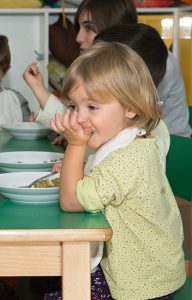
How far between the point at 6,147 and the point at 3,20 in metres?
2.67

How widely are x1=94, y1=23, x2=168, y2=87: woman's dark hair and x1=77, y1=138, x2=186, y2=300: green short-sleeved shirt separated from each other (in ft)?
1.87

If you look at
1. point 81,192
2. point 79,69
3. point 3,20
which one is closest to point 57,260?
point 81,192

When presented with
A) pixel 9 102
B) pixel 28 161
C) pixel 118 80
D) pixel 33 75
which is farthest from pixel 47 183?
pixel 9 102

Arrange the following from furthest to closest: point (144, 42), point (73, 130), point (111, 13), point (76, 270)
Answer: point (111, 13), point (144, 42), point (73, 130), point (76, 270)

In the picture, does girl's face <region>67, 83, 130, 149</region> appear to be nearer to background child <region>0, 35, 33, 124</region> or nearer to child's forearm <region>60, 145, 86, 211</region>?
child's forearm <region>60, 145, 86, 211</region>

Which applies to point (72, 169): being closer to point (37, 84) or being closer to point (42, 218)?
point (42, 218)

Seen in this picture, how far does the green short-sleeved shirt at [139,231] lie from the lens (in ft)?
→ 4.36

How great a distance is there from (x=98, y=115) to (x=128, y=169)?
0.48 feet

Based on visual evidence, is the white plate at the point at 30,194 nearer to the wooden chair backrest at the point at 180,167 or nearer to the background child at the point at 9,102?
the wooden chair backrest at the point at 180,167

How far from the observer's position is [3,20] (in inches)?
183

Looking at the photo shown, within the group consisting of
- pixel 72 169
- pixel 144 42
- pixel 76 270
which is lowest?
pixel 76 270

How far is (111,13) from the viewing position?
2619 mm

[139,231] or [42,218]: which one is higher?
[42,218]

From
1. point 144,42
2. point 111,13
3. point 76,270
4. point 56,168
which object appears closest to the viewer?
point 76,270
